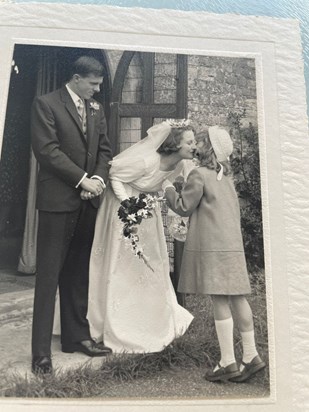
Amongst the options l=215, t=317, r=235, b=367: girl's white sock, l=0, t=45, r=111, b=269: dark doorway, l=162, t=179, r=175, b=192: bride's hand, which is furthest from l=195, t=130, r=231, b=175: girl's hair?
l=215, t=317, r=235, b=367: girl's white sock

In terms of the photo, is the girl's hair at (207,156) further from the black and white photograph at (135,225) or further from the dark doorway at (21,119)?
the dark doorway at (21,119)

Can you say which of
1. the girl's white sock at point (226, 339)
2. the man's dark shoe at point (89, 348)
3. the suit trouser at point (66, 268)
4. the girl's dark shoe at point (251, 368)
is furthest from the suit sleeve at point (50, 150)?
the girl's dark shoe at point (251, 368)

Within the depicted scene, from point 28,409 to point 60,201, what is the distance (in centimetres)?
67

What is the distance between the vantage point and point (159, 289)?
1399 millimetres

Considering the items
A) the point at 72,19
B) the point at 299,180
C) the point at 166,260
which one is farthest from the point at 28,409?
the point at 72,19

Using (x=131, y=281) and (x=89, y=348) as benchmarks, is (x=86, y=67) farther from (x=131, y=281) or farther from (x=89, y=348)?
(x=89, y=348)

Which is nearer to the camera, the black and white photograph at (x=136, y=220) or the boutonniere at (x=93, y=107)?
the black and white photograph at (x=136, y=220)

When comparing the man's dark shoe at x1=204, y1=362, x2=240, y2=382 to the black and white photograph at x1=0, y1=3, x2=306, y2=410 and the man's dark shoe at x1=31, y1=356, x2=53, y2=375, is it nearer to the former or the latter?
the black and white photograph at x1=0, y1=3, x2=306, y2=410

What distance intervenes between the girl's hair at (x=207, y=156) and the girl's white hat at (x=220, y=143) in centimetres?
1

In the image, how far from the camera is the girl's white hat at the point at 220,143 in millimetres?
1437

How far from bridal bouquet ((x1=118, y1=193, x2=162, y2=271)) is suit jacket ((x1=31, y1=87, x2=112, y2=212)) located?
107mm

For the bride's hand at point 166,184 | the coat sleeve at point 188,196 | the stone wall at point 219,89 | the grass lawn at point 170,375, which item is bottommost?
the grass lawn at point 170,375

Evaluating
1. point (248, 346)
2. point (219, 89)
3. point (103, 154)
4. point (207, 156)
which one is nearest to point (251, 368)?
point (248, 346)

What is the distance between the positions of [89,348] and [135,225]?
0.45 meters
